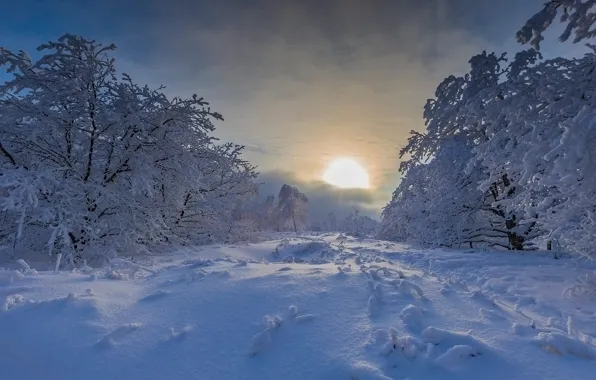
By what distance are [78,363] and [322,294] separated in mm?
2095

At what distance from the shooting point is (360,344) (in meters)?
2.49

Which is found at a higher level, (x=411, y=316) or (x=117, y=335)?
(x=411, y=316)

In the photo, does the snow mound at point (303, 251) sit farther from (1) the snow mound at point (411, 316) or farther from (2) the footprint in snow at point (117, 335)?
(2) the footprint in snow at point (117, 335)

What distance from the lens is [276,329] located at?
2662mm

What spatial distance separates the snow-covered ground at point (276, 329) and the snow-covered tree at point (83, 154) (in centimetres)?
264

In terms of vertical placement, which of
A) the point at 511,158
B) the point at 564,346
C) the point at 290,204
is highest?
the point at 290,204

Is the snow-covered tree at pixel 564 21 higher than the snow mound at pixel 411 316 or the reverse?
higher

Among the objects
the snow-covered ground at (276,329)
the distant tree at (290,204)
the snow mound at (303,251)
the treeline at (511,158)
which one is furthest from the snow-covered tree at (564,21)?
the distant tree at (290,204)

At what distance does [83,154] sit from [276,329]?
6.30m

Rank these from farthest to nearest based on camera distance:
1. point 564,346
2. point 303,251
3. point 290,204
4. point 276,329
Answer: point 290,204 → point 303,251 → point 276,329 → point 564,346

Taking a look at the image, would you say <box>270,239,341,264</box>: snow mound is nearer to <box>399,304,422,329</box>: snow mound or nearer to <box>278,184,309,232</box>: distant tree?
<box>399,304,422,329</box>: snow mound

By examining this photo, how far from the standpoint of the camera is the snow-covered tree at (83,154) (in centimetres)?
597

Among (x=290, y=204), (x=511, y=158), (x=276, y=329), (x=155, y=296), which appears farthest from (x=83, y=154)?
(x=290, y=204)

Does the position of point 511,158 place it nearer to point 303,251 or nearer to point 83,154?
point 303,251
